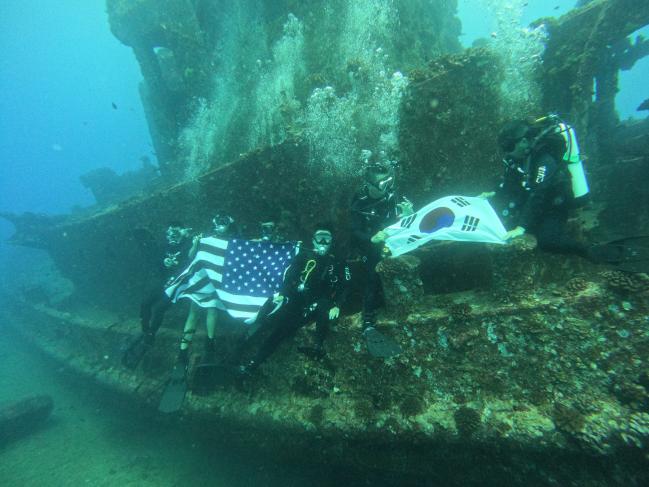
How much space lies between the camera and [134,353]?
7.53 meters

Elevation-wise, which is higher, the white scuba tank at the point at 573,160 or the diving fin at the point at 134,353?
the white scuba tank at the point at 573,160

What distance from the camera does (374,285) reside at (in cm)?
471

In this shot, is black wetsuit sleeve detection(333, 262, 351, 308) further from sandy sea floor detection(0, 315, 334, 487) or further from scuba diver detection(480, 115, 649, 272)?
sandy sea floor detection(0, 315, 334, 487)

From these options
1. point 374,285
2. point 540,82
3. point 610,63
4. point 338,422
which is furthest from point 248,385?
point 610,63

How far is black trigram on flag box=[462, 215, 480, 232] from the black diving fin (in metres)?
1.16

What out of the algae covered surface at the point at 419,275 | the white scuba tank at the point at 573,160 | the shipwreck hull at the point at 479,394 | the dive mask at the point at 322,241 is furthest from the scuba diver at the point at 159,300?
the white scuba tank at the point at 573,160

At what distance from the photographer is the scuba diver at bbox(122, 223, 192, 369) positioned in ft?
22.8

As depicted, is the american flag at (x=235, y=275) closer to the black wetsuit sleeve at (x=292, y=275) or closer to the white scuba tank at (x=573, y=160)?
the black wetsuit sleeve at (x=292, y=275)

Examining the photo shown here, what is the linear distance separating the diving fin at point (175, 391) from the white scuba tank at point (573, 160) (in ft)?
22.6

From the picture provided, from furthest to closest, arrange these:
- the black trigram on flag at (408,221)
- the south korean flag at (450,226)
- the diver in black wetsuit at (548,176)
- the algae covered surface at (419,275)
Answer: the black trigram on flag at (408,221), the diver in black wetsuit at (548,176), the south korean flag at (450,226), the algae covered surface at (419,275)

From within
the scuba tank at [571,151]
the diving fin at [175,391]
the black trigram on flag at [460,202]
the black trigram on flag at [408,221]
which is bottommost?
the diving fin at [175,391]

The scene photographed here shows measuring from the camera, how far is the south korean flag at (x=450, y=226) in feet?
13.0

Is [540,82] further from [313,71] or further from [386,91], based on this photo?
[313,71]

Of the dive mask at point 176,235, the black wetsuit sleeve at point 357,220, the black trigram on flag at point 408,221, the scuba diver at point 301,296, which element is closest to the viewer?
the black trigram on flag at point 408,221
